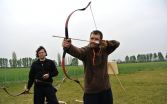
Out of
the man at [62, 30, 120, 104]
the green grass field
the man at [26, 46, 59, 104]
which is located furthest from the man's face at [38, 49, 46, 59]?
the green grass field

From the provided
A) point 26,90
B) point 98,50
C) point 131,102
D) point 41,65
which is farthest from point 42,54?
point 131,102

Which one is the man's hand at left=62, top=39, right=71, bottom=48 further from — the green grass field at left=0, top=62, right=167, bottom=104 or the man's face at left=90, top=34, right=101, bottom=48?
the green grass field at left=0, top=62, right=167, bottom=104

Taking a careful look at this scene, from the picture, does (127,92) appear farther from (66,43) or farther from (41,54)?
(66,43)

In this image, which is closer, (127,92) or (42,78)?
(42,78)

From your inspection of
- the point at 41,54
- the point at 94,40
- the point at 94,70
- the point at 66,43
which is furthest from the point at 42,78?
the point at 66,43

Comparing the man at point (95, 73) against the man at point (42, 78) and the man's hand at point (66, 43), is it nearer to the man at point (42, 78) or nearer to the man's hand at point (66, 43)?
the man's hand at point (66, 43)

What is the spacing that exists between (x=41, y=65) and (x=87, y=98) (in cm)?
271

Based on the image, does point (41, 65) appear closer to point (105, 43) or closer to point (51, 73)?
point (51, 73)

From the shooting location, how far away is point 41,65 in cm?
730

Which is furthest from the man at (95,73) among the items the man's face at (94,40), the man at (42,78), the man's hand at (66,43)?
the man at (42,78)

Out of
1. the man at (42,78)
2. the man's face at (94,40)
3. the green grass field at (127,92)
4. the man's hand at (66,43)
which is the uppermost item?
the man's face at (94,40)

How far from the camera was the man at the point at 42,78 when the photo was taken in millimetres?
7188

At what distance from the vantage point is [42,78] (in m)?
7.20

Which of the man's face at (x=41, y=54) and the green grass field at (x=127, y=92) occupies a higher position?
the man's face at (x=41, y=54)
